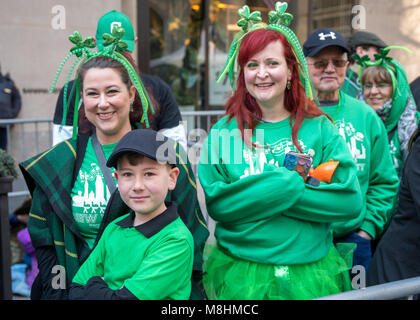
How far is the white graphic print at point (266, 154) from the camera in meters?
2.30

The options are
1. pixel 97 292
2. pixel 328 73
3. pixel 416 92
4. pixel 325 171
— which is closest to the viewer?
pixel 97 292

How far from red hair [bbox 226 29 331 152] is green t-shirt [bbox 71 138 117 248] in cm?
73

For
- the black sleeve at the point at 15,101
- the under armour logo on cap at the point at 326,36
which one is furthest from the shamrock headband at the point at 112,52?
the black sleeve at the point at 15,101

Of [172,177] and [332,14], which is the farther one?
[332,14]

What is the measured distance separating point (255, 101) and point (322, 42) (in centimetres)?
87

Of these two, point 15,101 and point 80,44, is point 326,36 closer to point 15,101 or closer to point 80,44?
point 80,44

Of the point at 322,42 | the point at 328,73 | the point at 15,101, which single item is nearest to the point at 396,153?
the point at 328,73

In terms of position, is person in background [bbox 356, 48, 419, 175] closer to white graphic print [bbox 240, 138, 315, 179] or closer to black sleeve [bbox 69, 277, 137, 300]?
white graphic print [bbox 240, 138, 315, 179]

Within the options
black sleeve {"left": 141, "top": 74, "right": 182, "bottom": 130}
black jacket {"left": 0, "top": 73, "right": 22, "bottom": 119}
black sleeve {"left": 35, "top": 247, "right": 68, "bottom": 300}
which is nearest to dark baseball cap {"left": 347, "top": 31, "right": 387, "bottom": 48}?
black sleeve {"left": 141, "top": 74, "right": 182, "bottom": 130}

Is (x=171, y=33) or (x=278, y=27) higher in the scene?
(x=171, y=33)

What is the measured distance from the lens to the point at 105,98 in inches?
91.3

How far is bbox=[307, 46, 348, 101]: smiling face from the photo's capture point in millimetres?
3018

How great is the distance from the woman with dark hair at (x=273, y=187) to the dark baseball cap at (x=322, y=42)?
0.72 meters

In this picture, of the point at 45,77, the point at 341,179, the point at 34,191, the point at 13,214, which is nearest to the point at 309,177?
the point at 341,179
